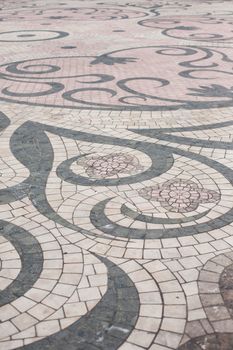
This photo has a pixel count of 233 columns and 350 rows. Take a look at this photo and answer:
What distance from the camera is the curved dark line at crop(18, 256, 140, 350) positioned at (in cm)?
299

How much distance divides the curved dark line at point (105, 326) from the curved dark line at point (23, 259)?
1.70 feet

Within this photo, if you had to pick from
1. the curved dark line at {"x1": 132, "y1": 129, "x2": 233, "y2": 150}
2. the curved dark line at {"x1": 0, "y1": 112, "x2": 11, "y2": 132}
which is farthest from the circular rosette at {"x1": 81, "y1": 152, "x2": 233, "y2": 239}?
the curved dark line at {"x1": 0, "y1": 112, "x2": 11, "y2": 132}

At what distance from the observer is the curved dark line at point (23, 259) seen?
3.46 meters

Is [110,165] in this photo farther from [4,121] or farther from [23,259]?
[4,121]

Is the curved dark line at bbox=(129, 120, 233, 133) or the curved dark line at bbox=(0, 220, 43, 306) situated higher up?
the curved dark line at bbox=(0, 220, 43, 306)

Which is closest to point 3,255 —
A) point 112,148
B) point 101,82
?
point 112,148

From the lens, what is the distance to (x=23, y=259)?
383cm

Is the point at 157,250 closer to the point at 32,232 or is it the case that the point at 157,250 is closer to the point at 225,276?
the point at 225,276

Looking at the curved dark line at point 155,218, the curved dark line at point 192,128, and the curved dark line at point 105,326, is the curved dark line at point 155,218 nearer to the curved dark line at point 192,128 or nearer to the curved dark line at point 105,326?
the curved dark line at point 105,326

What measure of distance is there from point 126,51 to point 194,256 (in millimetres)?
8593

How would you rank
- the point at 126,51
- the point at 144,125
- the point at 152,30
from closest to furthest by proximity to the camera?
1. the point at 144,125
2. the point at 126,51
3. the point at 152,30

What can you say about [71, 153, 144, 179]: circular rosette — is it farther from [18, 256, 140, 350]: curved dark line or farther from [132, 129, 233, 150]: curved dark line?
[18, 256, 140, 350]: curved dark line

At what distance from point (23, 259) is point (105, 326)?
3.28ft

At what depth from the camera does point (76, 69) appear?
9938mm
